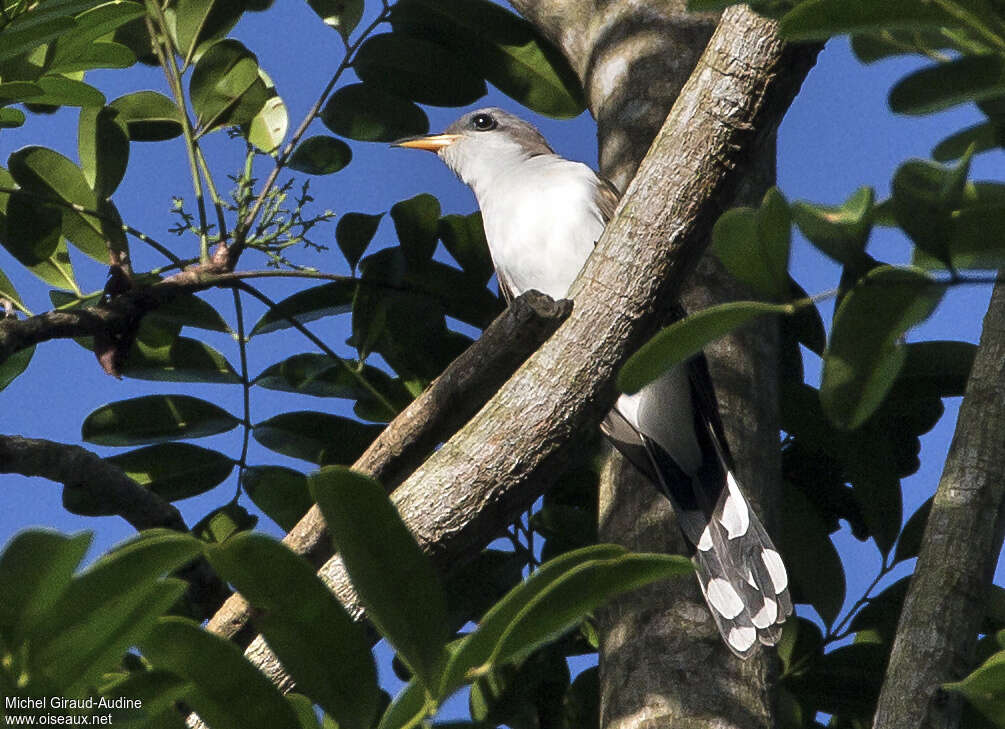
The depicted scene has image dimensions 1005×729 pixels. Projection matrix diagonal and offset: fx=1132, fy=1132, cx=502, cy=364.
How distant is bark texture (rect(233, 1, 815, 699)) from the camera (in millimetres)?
1643

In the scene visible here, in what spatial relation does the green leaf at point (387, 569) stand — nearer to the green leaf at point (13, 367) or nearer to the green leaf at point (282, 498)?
the green leaf at point (282, 498)

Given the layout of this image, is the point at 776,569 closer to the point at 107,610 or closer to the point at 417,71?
the point at 417,71

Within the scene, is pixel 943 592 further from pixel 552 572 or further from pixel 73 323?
pixel 73 323

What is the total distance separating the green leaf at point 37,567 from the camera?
0.84 m

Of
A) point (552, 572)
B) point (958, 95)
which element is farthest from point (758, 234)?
point (958, 95)

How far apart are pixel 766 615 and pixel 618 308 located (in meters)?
0.91

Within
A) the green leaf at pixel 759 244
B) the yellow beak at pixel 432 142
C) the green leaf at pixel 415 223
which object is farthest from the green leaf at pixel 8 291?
the green leaf at pixel 759 244

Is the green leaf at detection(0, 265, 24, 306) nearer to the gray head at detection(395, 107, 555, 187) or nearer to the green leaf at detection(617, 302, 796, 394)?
the gray head at detection(395, 107, 555, 187)

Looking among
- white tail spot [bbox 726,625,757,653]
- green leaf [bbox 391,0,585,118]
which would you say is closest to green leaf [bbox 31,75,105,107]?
green leaf [bbox 391,0,585,118]

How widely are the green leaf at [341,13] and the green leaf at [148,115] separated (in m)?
0.49

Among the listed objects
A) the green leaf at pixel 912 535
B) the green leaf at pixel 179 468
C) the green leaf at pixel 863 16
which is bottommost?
the green leaf at pixel 912 535

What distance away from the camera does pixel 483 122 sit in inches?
173

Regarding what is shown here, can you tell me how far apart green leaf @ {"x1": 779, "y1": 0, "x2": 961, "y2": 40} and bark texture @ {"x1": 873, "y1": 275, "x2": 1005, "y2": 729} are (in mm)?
1027

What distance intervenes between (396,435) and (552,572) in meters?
1.02
